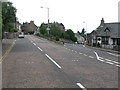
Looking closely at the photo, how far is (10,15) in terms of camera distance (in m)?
36.9

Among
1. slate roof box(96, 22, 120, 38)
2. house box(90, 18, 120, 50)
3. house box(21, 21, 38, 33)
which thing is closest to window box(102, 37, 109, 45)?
house box(90, 18, 120, 50)

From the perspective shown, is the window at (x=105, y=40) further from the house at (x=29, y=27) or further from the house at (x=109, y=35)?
the house at (x=29, y=27)

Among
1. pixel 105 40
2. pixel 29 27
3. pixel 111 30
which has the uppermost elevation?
pixel 29 27

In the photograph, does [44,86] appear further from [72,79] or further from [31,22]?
[31,22]

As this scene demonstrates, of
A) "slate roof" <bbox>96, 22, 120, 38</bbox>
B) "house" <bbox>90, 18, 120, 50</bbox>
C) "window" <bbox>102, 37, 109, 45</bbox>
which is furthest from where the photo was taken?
"window" <bbox>102, 37, 109, 45</bbox>

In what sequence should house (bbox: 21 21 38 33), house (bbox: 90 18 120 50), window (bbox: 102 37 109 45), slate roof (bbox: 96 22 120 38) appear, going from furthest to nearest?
1. house (bbox: 21 21 38 33)
2. window (bbox: 102 37 109 45)
3. slate roof (bbox: 96 22 120 38)
4. house (bbox: 90 18 120 50)

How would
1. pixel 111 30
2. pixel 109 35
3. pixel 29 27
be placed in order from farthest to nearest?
pixel 29 27 < pixel 111 30 < pixel 109 35

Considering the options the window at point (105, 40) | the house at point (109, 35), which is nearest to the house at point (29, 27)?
the house at point (109, 35)

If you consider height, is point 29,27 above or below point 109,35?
above

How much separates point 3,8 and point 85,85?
26.5 meters

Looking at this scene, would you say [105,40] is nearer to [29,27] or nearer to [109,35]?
[109,35]

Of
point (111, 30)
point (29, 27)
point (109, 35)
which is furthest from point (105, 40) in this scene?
point (29, 27)

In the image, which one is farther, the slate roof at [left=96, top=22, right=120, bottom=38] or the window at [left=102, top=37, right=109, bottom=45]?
the window at [left=102, top=37, right=109, bottom=45]

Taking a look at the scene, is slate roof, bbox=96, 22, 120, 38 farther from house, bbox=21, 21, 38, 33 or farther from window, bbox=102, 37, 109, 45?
house, bbox=21, 21, 38, 33
